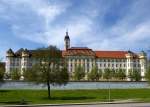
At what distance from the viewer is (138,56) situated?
7712 inches

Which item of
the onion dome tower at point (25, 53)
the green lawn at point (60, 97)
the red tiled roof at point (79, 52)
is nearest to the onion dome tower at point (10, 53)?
the onion dome tower at point (25, 53)

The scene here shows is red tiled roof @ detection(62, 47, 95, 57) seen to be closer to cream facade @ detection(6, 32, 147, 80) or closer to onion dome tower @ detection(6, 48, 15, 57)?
cream facade @ detection(6, 32, 147, 80)

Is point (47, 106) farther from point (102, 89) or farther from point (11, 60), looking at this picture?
point (11, 60)

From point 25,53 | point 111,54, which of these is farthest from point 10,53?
point 111,54

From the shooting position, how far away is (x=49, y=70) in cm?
6006

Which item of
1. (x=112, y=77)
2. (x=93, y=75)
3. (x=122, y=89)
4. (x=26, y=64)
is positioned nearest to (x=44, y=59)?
(x=122, y=89)

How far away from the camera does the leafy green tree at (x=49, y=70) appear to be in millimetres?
60156

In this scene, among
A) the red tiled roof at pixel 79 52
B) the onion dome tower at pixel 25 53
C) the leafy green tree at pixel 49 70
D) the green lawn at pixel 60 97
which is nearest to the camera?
the green lawn at pixel 60 97

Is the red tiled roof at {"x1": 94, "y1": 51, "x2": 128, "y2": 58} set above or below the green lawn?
above

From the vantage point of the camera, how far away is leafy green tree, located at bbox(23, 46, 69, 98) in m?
60.2

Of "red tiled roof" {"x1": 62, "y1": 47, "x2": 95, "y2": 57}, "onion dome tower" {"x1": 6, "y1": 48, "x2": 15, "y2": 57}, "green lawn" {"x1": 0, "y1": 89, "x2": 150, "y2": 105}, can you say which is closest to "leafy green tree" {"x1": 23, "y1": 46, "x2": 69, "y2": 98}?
"green lawn" {"x1": 0, "y1": 89, "x2": 150, "y2": 105}

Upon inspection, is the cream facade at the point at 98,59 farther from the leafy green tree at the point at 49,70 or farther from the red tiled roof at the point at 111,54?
the leafy green tree at the point at 49,70

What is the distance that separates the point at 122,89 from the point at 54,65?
28.4m

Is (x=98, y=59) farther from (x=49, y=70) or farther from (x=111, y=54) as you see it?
(x=49, y=70)
